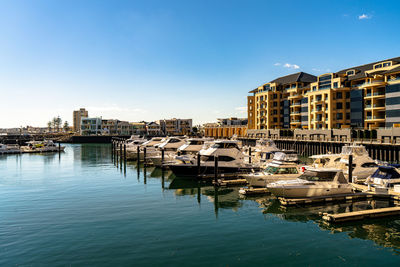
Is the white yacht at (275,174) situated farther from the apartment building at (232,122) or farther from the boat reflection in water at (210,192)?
the apartment building at (232,122)

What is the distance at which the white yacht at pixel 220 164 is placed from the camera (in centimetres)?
3672

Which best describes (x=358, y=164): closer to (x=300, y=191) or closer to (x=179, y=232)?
(x=300, y=191)

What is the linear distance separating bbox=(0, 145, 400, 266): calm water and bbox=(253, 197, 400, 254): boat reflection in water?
0.22ft


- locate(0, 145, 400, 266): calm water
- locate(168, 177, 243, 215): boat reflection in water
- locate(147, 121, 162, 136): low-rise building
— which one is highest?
locate(147, 121, 162, 136): low-rise building

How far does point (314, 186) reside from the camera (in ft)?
81.0

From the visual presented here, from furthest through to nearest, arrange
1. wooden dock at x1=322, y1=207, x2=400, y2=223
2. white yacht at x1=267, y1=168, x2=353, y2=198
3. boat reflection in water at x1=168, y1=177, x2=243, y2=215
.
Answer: boat reflection in water at x1=168, y1=177, x2=243, y2=215, white yacht at x1=267, y1=168, x2=353, y2=198, wooden dock at x1=322, y1=207, x2=400, y2=223

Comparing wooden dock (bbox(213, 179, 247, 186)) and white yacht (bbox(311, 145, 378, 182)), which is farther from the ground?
white yacht (bbox(311, 145, 378, 182))

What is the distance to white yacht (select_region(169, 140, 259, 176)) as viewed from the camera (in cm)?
3672

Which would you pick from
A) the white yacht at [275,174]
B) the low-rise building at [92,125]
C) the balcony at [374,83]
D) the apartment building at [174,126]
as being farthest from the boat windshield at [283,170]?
the low-rise building at [92,125]

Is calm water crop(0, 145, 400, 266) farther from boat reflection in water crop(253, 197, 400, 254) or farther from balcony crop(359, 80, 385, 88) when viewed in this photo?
balcony crop(359, 80, 385, 88)

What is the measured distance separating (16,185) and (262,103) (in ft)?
283

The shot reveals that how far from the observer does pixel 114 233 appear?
18188 millimetres

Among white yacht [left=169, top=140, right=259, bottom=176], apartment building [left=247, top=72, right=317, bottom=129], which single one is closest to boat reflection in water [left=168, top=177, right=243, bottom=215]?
white yacht [left=169, top=140, right=259, bottom=176]

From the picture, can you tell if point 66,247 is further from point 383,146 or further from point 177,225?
point 383,146
